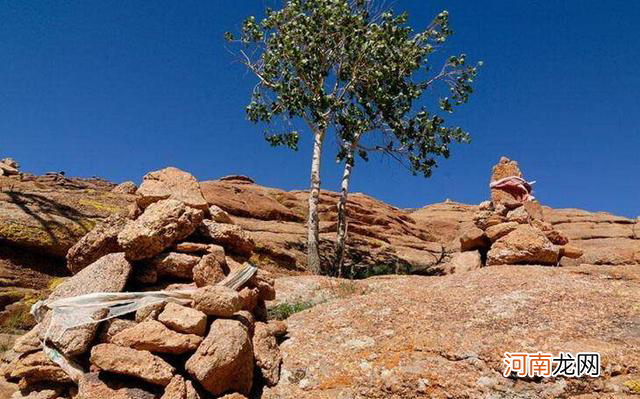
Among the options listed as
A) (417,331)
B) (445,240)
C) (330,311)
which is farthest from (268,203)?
(417,331)

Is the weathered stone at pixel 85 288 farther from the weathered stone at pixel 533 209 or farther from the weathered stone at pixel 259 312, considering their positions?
the weathered stone at pixel 533 209

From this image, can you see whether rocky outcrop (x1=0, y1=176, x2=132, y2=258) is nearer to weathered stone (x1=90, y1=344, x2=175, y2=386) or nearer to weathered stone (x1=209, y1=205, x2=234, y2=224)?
weathered stone (x1=209, y1=205, x2=234, y2=224)

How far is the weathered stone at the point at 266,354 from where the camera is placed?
22.6 feet

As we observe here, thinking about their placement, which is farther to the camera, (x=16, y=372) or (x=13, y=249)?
(x=13, y=249)

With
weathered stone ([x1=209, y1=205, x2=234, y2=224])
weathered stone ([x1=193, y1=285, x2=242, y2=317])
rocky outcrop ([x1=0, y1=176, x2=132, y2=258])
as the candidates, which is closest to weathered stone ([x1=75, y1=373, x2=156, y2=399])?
weathered stone ([x1=193, y1=285, x2=242, y2=317])

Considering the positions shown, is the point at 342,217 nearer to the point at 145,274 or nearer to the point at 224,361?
the point at 145,274

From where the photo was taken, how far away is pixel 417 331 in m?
7.23

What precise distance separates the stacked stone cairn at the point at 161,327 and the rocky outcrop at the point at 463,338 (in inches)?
28.5

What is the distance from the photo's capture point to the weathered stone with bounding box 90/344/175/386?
19.2 feet

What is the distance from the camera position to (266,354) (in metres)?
7.13

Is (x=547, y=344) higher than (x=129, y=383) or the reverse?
higher

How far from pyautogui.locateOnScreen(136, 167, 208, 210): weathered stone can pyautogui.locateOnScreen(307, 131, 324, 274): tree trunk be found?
780 centimetres

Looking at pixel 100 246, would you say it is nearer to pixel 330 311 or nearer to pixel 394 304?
pixel 330 311

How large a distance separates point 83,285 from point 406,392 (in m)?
4.85
